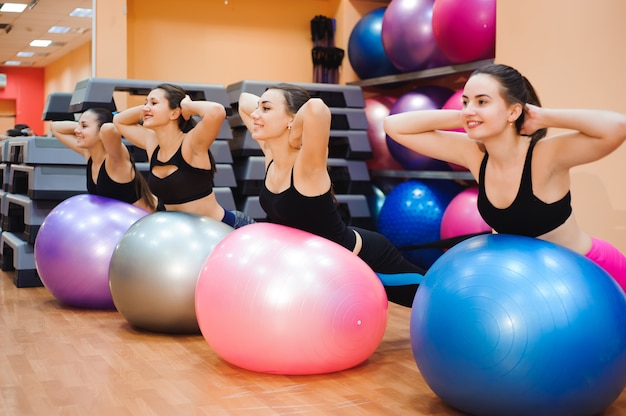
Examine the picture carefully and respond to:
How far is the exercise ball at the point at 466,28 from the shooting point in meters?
4.70

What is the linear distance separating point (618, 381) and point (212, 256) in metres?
1.52

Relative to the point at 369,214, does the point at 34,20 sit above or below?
above

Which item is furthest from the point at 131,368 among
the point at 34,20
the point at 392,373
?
the point at 34,20

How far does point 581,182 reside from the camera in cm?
409

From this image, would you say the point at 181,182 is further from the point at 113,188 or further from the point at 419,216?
the point at 419,216

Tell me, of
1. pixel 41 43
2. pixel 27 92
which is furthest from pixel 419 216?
pixel 27 92

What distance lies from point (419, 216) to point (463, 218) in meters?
0.53

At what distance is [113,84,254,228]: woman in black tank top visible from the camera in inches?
143

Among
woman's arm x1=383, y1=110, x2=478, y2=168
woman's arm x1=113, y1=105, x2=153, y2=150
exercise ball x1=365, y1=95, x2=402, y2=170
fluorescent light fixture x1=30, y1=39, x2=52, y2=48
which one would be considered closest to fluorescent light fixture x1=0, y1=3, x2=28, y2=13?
fluorescent light fixture x1=30, y1=39, x2=52, y2=48

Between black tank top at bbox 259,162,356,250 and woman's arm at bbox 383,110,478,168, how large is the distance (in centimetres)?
46

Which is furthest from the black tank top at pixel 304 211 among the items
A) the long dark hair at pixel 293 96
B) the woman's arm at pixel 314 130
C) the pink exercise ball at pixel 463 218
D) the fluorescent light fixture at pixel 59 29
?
the fluorescent light fixture at pixel 59 29

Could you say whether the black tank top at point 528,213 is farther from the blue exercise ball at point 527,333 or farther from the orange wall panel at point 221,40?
the orange wall panel at point 221,40

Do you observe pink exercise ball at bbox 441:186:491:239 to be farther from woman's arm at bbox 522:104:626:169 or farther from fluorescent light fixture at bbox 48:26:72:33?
fluorescent light fixture at bbox 48:26:72:33

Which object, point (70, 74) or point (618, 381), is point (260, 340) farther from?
point (70, 74)
